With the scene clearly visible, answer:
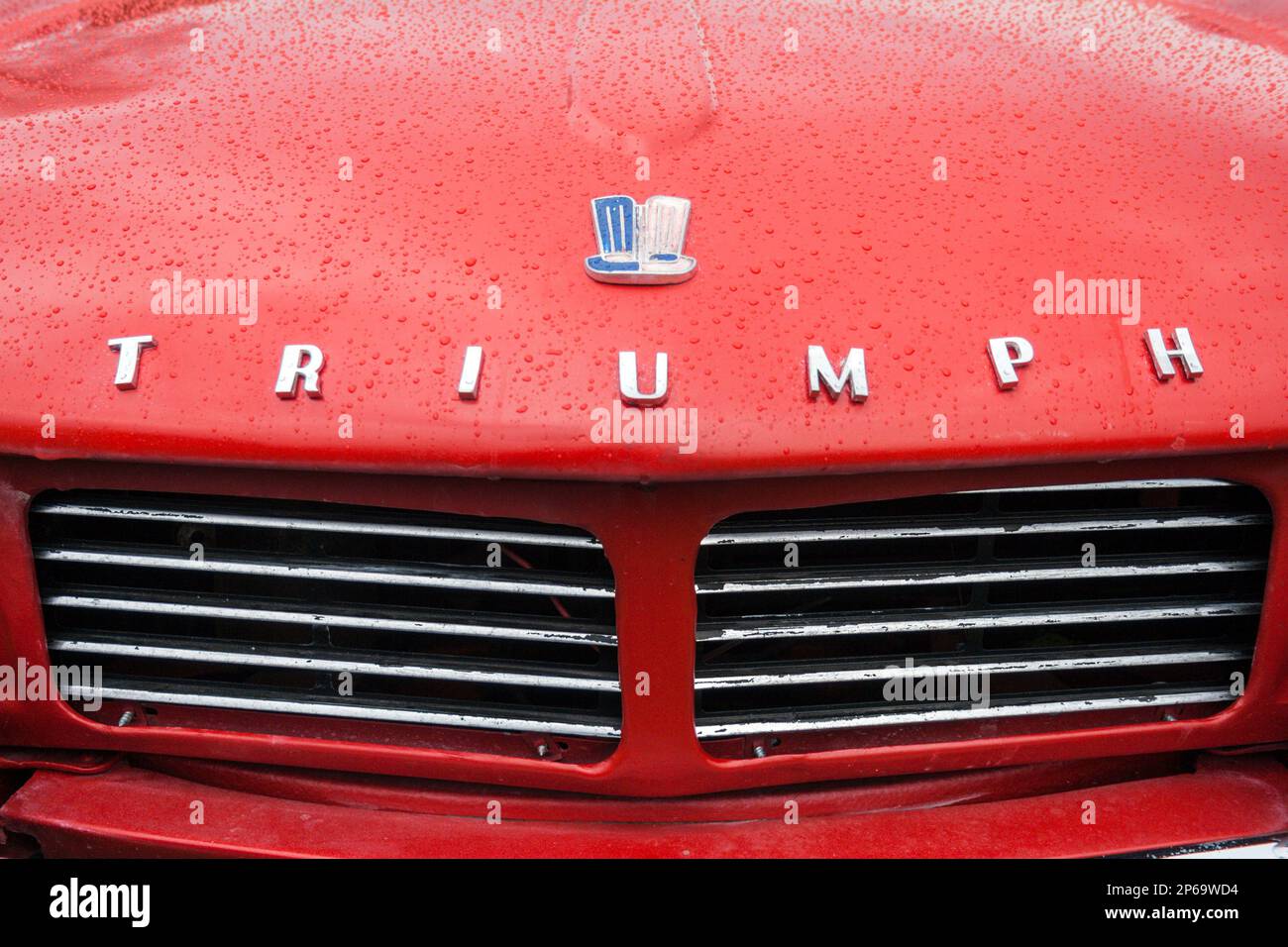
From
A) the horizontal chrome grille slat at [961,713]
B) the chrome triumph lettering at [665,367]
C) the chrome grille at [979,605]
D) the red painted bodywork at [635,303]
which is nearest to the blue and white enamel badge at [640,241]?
the red painted bodywork at [635,303]

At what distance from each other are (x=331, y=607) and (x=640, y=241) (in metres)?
0.76

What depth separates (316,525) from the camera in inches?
70.8

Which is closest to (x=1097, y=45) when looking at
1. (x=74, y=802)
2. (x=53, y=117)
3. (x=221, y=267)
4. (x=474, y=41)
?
(x=474, y=41)

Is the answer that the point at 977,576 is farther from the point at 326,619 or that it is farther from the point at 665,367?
the point at 326,619

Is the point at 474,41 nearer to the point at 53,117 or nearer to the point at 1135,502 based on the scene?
the point at 53,117

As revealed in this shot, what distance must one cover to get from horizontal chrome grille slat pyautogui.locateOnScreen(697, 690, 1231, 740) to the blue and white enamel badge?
0.72 metres

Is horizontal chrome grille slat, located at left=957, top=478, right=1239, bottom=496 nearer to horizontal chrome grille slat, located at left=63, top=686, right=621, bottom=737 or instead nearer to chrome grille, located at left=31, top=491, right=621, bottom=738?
chrome grille, located at left=31, top=491, right=621, bottom=738

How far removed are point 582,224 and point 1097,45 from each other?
133 cm

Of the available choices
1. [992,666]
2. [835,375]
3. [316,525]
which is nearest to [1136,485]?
[992,666]

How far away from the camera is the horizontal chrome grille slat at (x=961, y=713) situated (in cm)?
192

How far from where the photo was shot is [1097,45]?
2490 millimetres

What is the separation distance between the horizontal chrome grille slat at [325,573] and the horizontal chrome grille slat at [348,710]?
0.23 metres

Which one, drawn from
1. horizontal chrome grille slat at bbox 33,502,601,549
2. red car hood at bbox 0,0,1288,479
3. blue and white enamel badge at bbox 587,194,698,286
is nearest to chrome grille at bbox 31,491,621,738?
horizontal chrome grille slat at bbox 33,502,601,549

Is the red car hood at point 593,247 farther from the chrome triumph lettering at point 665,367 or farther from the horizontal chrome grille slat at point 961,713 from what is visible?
the horizontal chrome grille slat at point 961,713
